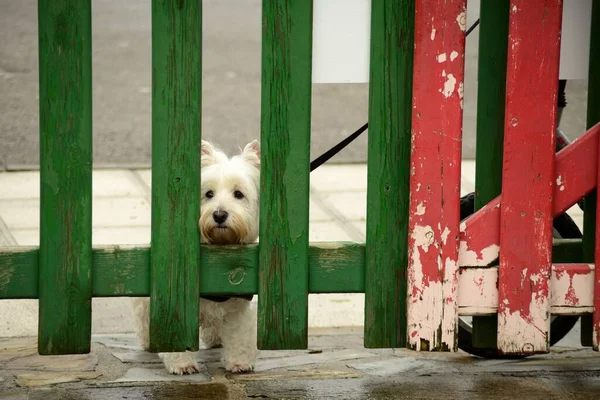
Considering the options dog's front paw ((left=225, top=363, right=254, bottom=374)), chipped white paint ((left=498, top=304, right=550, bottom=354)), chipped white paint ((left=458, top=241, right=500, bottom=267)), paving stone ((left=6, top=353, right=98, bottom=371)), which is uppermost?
chipped white paint ((left=458, top=241, right=500, bottom=267))

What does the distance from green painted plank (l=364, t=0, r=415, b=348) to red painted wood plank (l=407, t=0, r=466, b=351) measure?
0.06 meters

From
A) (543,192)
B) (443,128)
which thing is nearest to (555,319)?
(543,192)

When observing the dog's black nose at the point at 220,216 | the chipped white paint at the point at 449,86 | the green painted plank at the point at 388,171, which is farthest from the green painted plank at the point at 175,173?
the chipped white paint at the point at 449,86

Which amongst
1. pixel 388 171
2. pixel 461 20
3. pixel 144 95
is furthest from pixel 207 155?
pixel 144 95

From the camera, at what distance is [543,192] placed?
130 inches

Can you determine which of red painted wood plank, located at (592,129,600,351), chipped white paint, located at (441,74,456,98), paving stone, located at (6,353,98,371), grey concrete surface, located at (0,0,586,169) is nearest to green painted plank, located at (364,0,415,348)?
chipped white paint, located at (441,74,456,98)

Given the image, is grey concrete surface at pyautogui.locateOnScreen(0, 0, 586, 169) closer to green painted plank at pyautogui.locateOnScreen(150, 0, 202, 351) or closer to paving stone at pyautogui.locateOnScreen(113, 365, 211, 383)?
paving stone at pyautogui.locateOnScreen(113, 365, 211, 383)

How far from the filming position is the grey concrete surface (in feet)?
25.4

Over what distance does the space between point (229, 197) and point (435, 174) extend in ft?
3.11

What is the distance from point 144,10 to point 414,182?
10.1 m

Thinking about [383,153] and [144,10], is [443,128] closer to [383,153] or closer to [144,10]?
[383,153]

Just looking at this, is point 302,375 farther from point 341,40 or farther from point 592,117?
point 592,117

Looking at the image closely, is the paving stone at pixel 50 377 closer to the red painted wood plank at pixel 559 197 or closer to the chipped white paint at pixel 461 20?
the red painted wood plank at pixel 559 197

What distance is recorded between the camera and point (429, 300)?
11.0 ft
